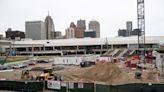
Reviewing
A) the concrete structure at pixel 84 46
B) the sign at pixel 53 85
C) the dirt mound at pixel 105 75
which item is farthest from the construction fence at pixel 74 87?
the concrete structure at pixel 84 46

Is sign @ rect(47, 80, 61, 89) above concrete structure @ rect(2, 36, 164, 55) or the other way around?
the other way around

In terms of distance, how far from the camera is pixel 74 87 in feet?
103

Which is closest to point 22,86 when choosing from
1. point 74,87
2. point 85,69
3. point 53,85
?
point 53,85

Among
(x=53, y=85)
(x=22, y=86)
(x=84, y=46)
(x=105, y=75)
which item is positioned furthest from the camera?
(x=84, y=46)

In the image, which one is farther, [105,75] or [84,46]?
[84,46]

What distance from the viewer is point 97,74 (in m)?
46.0

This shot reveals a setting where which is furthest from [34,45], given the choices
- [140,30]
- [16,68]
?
[16,68]

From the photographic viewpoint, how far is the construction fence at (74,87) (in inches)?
1178

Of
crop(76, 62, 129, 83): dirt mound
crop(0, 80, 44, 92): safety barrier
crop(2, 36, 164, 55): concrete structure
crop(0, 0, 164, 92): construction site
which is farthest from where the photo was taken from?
crop(2, 36, 164, 55): concrete structure

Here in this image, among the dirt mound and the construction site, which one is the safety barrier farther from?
the dirt mound

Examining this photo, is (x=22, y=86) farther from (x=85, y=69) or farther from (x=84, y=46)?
(x=84, y=46)

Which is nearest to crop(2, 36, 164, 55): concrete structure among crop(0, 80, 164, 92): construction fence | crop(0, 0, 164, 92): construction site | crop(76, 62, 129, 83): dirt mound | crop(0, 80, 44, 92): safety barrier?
crop(0, 0, 164, 92): construction site

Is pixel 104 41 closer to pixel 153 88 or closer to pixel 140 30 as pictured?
pixel 140 30

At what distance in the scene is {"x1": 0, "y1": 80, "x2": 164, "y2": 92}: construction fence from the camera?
29.9 metres
